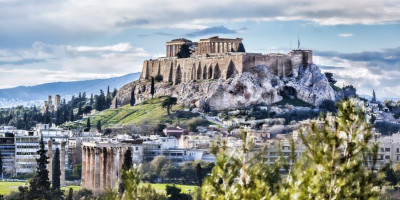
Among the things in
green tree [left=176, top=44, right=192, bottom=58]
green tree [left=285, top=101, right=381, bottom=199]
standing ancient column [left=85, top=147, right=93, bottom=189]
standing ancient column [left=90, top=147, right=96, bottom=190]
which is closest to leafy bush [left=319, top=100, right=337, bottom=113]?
green tree [left=176, top=44, right=192, bottom=58]

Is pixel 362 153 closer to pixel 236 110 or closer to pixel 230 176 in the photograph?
pixel 230 176

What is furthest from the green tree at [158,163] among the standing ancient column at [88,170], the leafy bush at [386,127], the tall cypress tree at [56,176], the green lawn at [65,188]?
the leafy bush at [386,127]

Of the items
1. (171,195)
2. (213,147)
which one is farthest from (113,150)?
(213,147)

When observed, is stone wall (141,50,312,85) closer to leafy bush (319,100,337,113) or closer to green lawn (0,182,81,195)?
leafy bush (319,100,337,113)

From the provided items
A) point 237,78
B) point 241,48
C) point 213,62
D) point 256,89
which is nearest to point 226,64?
point 213,62

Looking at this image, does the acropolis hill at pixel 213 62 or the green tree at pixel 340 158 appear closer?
the green tree at pixel 340 158

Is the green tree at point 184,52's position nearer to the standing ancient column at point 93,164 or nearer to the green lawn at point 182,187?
the standing ancient column at point 93,164
